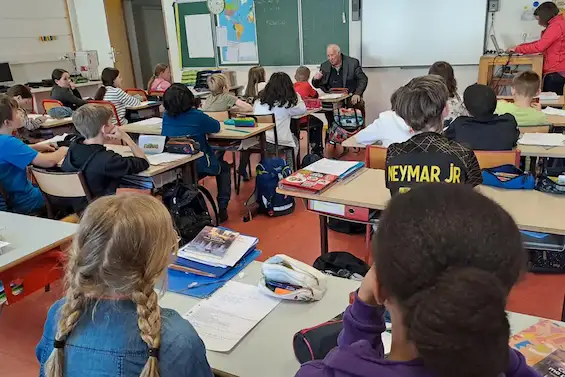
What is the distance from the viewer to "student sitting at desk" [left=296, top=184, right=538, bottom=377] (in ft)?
2.04

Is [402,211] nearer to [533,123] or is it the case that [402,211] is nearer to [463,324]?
[463,324]

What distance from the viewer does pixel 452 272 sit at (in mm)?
647

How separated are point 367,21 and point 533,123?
150 inches

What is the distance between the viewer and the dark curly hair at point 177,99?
3875mm

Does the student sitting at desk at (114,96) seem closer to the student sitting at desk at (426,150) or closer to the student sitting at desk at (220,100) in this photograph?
the student sitting at desk at (220,100)

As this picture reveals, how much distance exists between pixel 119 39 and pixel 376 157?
25.2 ft

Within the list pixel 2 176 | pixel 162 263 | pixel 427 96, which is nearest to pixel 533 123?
pixel 427 96

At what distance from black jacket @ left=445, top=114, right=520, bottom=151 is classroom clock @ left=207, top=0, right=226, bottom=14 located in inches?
224

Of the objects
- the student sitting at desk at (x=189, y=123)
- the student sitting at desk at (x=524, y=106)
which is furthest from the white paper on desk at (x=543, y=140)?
the student sitting at desk at (x=189, y=123)

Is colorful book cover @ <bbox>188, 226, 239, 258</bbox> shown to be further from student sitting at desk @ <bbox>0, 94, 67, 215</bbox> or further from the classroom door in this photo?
the classroom door

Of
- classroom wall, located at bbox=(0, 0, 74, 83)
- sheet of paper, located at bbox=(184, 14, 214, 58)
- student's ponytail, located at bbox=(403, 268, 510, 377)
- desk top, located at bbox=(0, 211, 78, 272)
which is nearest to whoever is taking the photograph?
student's ponytail, located at bbox=(403, 268, 510, 377)

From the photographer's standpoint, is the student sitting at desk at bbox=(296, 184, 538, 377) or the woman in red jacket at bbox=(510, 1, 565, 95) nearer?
the student sitting at desk at bbox=(296, 184, 538, 377)

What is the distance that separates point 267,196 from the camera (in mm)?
4176

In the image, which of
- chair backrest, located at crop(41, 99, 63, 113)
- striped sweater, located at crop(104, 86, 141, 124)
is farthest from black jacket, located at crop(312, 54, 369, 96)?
chair backrest, located at crop(41, 99, 63, 113)
